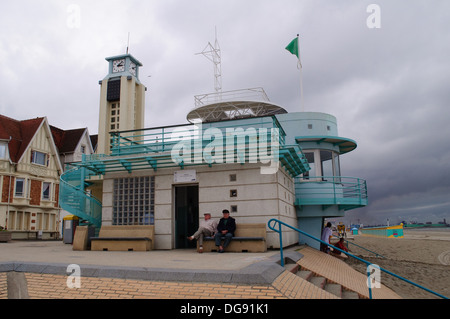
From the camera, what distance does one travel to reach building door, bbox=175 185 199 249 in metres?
14.3

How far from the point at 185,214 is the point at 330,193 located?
6826mm

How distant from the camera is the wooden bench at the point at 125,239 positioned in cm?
1244

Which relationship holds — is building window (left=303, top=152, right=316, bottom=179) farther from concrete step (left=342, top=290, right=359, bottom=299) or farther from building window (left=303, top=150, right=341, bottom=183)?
concrete step (left=342, top=290, right=359, bottom=299)

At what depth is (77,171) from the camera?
17141mm

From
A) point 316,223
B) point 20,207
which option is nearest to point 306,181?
point 316,223

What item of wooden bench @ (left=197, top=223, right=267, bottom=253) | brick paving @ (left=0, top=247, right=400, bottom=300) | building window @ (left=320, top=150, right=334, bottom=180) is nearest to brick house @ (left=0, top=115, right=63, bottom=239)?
wooden bench @ (left=197, top=223, right=267, bottom=253)

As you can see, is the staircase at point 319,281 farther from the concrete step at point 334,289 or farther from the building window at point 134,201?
the building window at point 134,201

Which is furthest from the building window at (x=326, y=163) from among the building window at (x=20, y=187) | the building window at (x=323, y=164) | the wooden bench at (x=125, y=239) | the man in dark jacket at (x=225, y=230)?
the building window at (x=20, y=187)

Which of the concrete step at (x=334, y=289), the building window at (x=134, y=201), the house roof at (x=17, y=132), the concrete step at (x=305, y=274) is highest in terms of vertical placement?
the house roof at (x=17, y=132)

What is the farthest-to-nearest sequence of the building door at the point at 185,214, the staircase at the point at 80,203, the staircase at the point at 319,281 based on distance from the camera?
the staircase at the point at 80,203
the building door at the point at 185,214
the staircase at the point at 319,281

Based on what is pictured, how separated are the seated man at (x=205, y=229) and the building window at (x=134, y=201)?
2779 mm

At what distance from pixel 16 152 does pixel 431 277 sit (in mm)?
31802
